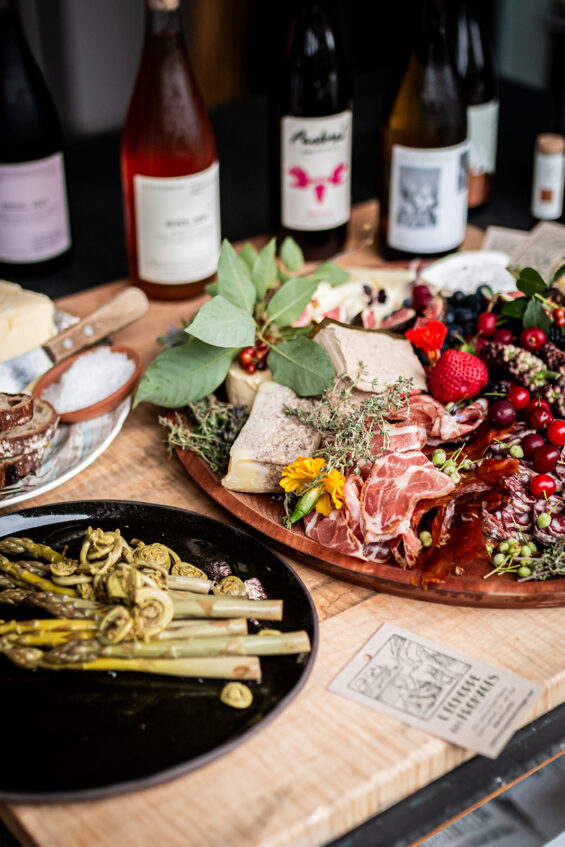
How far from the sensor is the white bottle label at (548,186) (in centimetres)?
172

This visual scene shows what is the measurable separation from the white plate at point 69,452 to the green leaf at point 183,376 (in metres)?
0.07

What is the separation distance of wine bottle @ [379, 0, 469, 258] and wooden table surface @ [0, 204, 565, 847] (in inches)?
30.8

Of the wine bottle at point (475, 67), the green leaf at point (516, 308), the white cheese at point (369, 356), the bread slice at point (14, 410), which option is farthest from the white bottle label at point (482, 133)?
the bread slice at point (14, 410)

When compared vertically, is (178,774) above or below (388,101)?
below

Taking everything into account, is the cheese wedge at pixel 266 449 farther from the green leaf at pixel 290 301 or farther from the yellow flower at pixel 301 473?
the green leaf at pixel 290 301

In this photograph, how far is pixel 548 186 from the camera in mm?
1746

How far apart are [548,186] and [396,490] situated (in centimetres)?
95

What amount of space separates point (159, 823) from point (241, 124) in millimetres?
1768

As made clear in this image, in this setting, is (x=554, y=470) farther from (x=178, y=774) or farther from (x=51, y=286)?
(x=51, y=286)

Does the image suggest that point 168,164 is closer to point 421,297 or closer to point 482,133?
point 421,297

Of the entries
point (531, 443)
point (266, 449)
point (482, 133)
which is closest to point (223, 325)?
point (266, 449)

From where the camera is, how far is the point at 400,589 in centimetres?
99

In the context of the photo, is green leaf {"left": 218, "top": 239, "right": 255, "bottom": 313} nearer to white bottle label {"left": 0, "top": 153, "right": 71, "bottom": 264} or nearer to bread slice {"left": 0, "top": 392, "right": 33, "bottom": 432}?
bread slice {"left": 0, "top": 392, "right": 33, "bottom": 432}

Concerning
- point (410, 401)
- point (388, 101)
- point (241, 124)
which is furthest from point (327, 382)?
point (241, 124)
